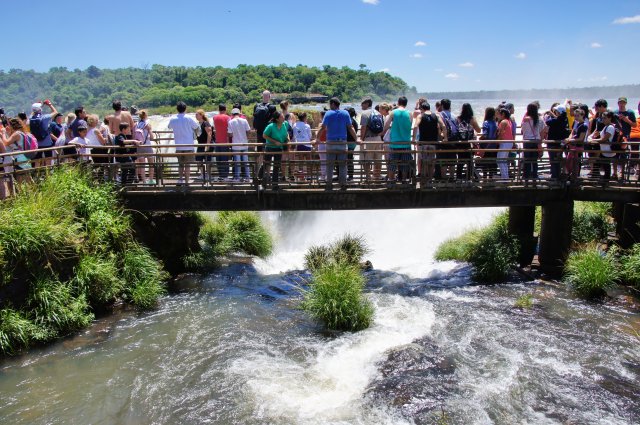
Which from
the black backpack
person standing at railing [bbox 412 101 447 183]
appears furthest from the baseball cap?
the black backpack

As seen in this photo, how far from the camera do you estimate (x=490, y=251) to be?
13102 mm

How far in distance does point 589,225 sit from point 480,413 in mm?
8451

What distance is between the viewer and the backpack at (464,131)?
13.0 metres

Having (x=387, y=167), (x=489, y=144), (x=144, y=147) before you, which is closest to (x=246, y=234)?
(x=144, y=147)

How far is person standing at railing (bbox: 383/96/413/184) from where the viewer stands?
12477 millimetres

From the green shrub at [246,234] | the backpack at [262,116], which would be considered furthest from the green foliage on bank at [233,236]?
the backpack at [262,116]

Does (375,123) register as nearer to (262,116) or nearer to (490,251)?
(262,116)

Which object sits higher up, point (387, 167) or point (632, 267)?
point (387, 167)

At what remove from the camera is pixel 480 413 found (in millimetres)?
7324

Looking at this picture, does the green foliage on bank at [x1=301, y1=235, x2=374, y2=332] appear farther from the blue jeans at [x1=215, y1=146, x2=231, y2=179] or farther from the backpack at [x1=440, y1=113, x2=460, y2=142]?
the backpack at [x1=440, y1=113, x2=460, y2=142]

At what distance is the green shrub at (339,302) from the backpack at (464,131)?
4.60 m

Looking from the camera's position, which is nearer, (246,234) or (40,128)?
(40,128)

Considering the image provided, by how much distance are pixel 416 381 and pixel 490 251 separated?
18.9 feet

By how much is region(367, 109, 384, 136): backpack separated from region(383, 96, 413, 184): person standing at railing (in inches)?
5.1
